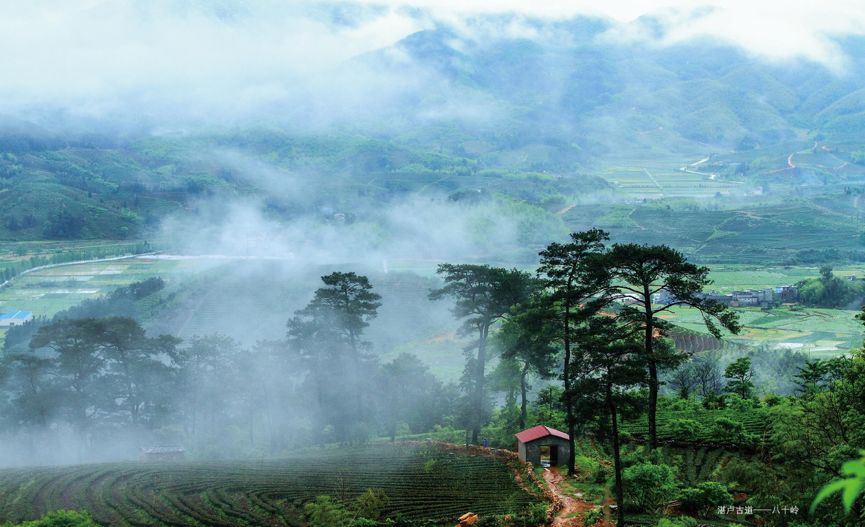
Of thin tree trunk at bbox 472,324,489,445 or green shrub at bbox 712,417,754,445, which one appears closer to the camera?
green shrub at bbox 712,417,754,445

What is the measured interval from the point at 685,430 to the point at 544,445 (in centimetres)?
606

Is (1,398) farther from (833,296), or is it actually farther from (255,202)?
(255,202)

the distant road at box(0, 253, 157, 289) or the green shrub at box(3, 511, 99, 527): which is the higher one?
the distant road at box(0, 253, 157, 289)

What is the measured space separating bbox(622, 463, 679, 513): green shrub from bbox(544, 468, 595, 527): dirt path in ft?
5.07

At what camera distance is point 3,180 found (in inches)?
5335

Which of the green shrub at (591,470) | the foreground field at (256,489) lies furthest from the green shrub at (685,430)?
the foreground field at (256,489)

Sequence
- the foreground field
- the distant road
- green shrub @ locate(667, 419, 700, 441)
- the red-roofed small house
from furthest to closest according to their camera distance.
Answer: the distant road → green shrub @ locate(667, 419, 700, 441) → the red-roofed small house → the foreground field

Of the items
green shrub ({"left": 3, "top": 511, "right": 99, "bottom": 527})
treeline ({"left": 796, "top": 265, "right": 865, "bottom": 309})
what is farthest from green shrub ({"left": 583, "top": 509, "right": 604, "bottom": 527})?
treeline ({"left": 796, "top": 265, "right": 865, "bottom": 309})

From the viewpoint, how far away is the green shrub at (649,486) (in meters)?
21.9

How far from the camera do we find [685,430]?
99.8 feet

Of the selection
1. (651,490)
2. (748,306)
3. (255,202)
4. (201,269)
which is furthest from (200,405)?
(255,202)

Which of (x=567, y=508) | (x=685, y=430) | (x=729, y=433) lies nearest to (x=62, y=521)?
(x=567, y=508)

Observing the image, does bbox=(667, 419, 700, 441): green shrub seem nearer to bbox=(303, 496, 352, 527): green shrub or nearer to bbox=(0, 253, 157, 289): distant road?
bbox=(303, 496, 352, 527): green shrub

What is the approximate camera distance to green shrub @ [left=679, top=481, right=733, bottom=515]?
70.1 feet
